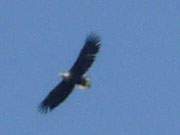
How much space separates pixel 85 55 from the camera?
16912cm

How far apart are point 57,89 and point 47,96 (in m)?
0.48

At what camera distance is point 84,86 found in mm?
168875

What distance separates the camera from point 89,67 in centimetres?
16925

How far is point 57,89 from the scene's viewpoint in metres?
171

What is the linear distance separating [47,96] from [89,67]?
2.35m

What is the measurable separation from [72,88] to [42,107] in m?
1.33

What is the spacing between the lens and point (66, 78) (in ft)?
557

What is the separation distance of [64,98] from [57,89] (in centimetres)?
45

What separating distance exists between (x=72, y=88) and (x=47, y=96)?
4.06 feet

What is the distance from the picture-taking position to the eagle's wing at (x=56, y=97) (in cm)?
17025

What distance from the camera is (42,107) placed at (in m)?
171

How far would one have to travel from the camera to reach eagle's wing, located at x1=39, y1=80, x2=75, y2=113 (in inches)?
6703

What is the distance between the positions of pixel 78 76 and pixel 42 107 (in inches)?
82.4

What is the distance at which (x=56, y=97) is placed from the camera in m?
171
